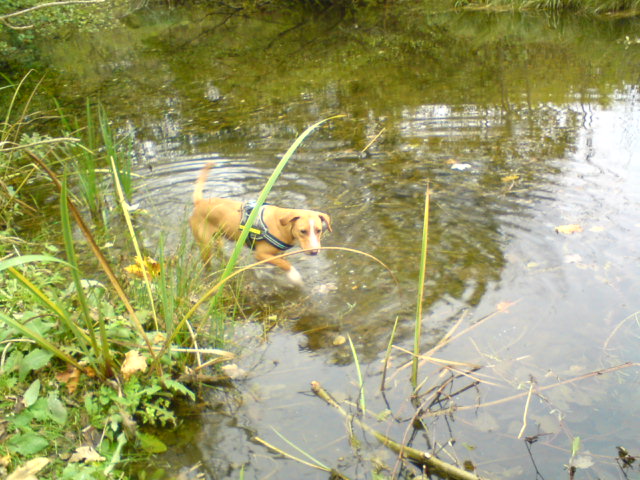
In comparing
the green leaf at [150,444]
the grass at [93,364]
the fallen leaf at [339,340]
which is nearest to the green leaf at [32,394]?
the grass at [93,364]

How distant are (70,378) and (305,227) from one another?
1.96m

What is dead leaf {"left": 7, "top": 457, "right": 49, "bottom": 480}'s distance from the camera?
2.12 meters

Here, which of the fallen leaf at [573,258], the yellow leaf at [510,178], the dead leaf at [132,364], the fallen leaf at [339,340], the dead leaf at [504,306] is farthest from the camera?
the yellow leaf at [510,178]

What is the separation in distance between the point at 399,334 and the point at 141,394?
1.61m

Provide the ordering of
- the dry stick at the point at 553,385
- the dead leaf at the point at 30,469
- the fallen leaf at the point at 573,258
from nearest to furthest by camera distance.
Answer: the dead leaf at the point at 30,469, the dry stick at the point at 553,385, the fallen leaf at the point at 573,258

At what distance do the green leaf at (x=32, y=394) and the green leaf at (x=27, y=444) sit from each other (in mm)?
159

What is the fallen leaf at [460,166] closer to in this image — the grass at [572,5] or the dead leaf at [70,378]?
the dead leaf at [70,378]

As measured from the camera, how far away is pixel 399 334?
347cm

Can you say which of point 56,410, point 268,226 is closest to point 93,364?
point 56,410

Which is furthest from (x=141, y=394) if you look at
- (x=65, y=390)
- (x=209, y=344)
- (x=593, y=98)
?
(x=593, y=98)

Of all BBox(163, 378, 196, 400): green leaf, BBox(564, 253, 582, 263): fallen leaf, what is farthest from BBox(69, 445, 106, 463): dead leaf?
BBox(564, 253, 582, 263): fallen leaf

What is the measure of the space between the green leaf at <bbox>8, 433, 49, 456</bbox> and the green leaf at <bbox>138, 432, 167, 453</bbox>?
0.40 m

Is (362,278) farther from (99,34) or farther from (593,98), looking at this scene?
(99,34)

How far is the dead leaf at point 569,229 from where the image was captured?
4473 millimetres
